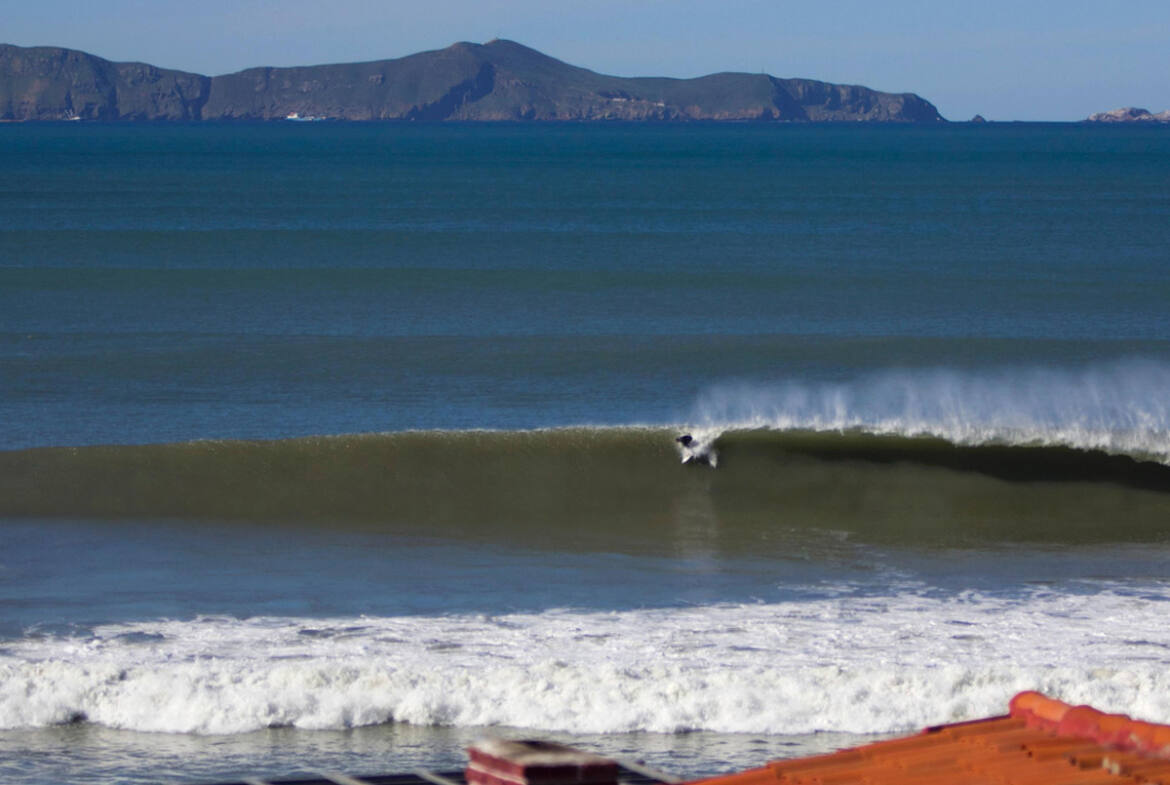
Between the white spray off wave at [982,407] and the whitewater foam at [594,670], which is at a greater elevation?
the white spray off wave at [982,407]

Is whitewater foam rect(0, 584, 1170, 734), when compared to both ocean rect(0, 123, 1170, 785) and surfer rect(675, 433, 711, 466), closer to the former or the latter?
ocean rect(0, 123, 1170, 785)

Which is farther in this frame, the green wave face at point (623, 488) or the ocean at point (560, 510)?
the green wave face at point (623, 488)

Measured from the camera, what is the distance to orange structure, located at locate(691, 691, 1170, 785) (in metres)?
5.38

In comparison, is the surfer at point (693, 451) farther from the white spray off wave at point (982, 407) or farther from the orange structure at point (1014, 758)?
the orange structure at point (1014, 758)

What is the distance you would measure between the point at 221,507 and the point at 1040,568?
7.23 meters

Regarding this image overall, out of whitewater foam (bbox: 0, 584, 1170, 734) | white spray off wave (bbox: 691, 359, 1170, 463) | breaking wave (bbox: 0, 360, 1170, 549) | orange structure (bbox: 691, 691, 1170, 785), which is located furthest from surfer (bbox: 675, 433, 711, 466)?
orange structure (bbox: 691, 691, 1170, 785)

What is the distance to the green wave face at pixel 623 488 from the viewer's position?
48.4 feet

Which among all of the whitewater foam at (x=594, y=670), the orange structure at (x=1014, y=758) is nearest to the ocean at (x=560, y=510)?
the whitewater foam at (x=594, y=670)

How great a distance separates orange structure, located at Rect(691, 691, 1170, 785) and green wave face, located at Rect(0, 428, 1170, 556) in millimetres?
7852

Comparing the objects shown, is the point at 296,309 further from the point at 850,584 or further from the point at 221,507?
the point at 850,584

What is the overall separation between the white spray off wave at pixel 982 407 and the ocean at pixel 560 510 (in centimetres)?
10

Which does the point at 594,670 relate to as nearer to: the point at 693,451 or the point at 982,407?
the point at 693,451

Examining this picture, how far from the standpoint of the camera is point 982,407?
20.7 meters

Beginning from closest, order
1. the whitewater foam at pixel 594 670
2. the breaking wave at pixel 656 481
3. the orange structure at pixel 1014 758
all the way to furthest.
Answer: the orange structure at pixel 1014 758, the whitewater foam at pixel 594 670, the breaking wave at pixel 656 481
